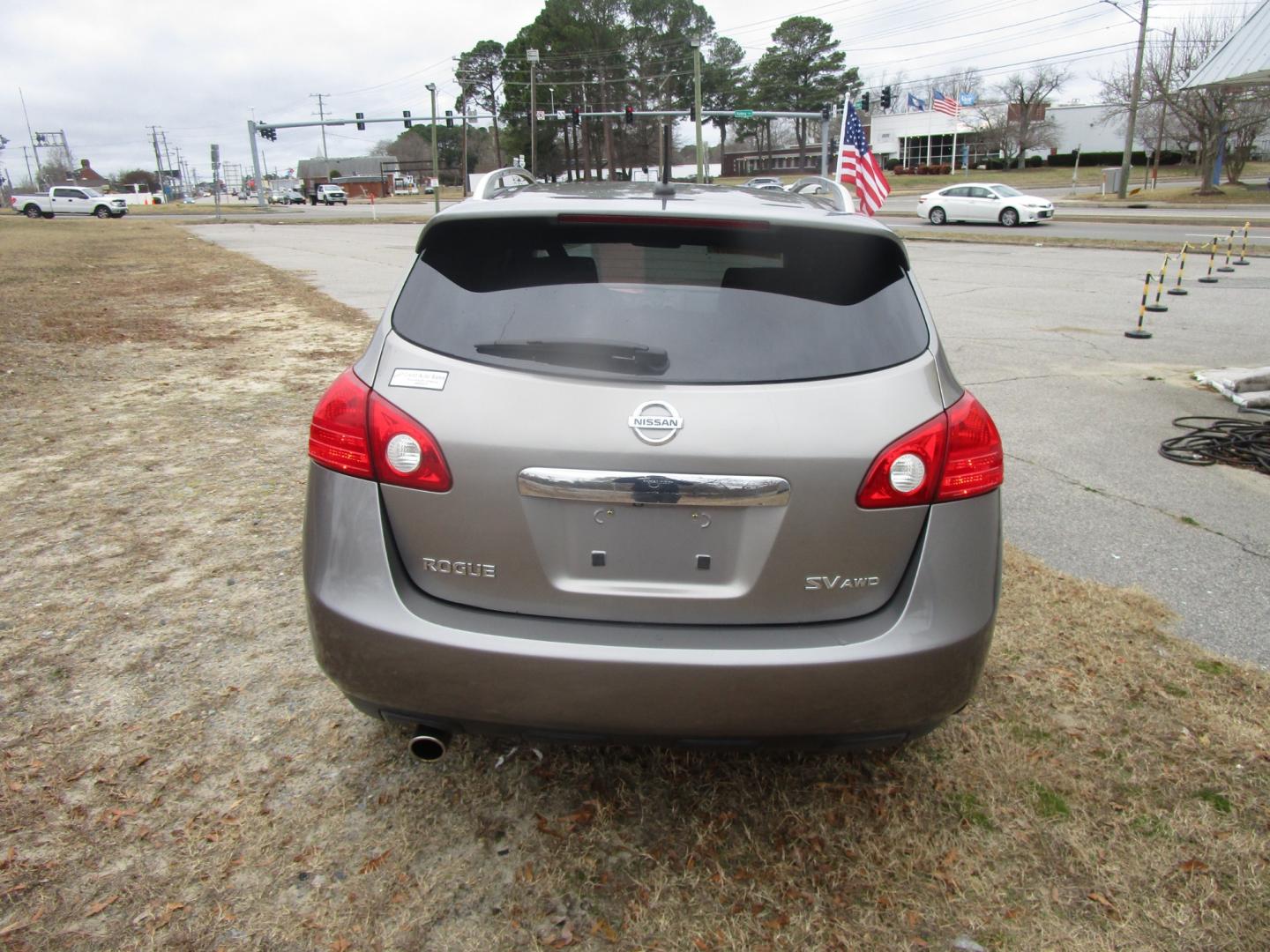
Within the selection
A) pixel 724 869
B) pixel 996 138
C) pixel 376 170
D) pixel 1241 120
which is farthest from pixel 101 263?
pixel 376 170

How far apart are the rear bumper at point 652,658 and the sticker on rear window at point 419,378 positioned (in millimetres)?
266

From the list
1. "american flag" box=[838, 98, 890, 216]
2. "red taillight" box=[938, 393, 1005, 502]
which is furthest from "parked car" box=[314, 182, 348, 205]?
"red taillight" box=[938, 393, 1005, 502]

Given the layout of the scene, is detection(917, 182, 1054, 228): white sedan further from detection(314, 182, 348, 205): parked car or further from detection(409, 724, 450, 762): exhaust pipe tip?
detection(314, 182, 348, 205): parked car

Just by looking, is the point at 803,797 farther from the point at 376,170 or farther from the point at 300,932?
the point at 376,170

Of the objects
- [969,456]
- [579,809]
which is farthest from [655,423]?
[579,809]

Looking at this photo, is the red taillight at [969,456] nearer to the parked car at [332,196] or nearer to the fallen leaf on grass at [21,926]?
the fallen leaf on grass at [21,926]

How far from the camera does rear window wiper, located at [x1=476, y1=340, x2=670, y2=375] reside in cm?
219

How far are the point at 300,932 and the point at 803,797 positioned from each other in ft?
4.65

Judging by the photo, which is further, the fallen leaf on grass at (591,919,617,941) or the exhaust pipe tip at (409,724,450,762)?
the exhaust pipe tip at (409,724,450,762)

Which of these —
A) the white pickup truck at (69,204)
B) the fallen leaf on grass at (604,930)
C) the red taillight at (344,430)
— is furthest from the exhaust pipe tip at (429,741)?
the white pickup truck at (69,204)

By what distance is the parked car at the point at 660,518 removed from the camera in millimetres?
2104

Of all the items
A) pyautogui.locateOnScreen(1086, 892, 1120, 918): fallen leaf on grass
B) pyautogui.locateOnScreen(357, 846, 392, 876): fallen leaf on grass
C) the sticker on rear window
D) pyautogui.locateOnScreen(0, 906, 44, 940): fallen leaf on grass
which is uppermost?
the sticker on rear window

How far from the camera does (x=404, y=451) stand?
2189 mm

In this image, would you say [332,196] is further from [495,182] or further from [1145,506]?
[495,182]
